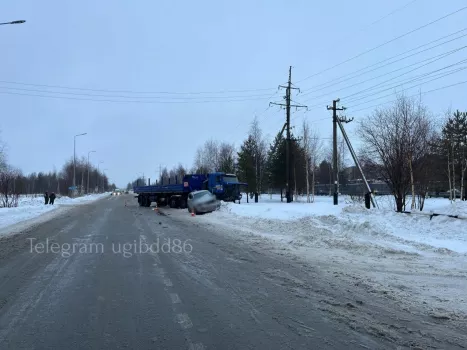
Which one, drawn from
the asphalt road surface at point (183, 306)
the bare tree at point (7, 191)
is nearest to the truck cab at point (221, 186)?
the bare tree at point (7, 191)

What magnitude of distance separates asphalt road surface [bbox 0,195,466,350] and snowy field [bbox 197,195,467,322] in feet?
2.43

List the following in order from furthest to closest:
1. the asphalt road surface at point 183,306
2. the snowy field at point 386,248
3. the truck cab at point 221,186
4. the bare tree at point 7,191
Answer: the bare tree at point 7,191 → the truck cab at point 221,186 → the snowy field at point 386,248 → the asphalt road surface at point 183,306

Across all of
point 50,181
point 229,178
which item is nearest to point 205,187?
point 229,178

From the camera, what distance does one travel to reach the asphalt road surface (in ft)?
15.6

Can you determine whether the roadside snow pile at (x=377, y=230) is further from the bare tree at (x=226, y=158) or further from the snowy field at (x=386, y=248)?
the bare tree at (x=226, y=158)

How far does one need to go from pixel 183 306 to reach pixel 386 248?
7710 mm

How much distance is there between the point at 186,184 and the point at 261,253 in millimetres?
24764

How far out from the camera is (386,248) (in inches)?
464

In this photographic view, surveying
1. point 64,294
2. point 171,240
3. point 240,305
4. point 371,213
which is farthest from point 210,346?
point 371,213

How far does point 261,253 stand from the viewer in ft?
37.2

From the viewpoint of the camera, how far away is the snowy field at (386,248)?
7043 mm

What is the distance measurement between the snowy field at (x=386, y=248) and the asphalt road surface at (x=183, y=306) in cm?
74

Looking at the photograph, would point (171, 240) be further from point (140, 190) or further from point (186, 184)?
point (140, 190)

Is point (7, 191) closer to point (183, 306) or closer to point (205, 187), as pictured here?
point (205, 187)
